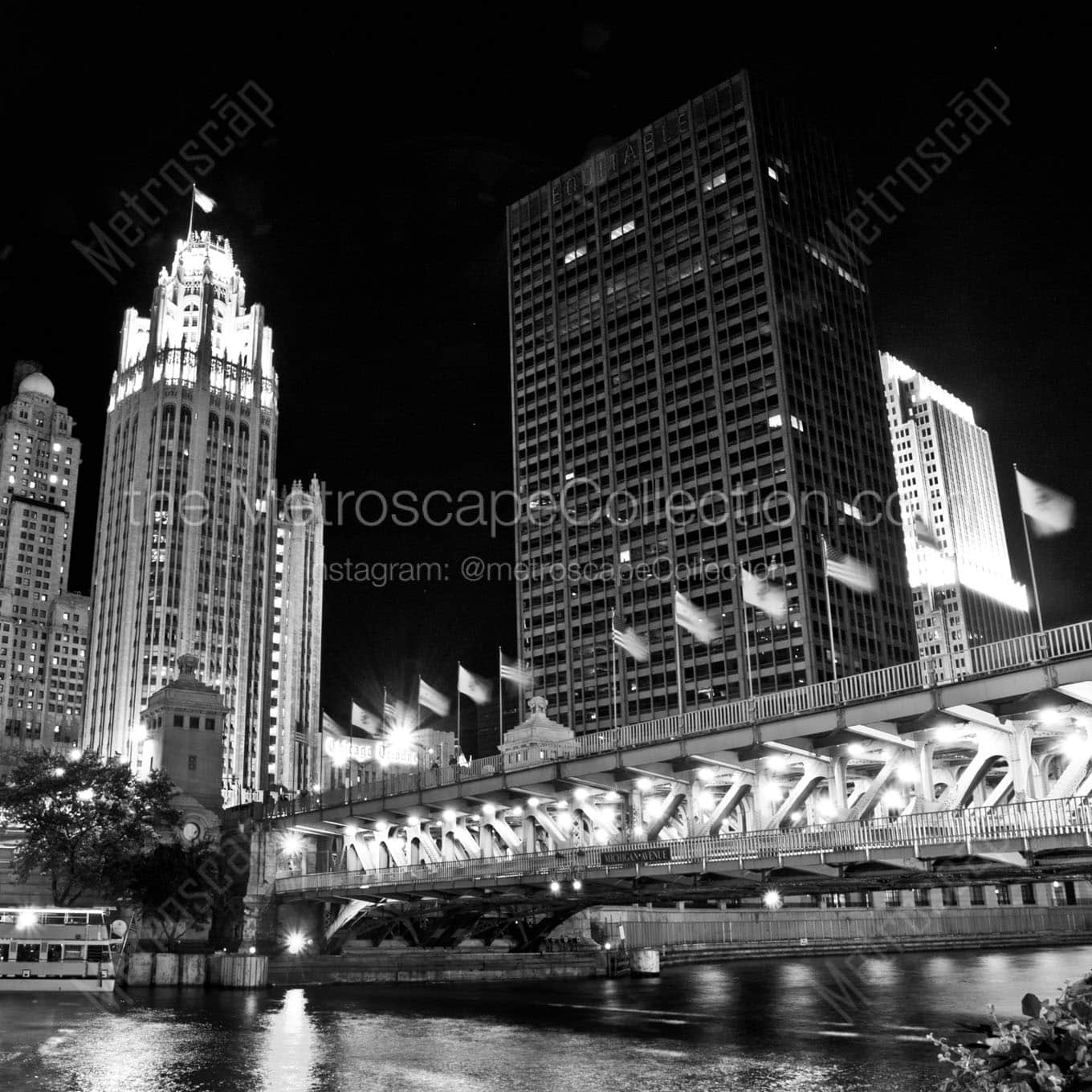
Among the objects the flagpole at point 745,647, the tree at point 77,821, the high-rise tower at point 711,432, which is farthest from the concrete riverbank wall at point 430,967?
the high-rise tower at point 711,432

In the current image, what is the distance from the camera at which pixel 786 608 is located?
160875 millimetres

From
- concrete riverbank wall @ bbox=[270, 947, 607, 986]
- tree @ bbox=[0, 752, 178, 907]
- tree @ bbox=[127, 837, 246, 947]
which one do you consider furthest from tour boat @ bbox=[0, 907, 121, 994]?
concrete riverbank wall @ bbox=[270, 947, 607, 986]

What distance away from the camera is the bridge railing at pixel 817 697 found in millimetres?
40656

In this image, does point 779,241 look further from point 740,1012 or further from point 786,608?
point 740,1012

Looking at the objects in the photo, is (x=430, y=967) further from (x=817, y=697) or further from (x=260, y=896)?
(x=817, y=697)

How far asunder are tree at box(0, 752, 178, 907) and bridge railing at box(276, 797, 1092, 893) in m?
30.0

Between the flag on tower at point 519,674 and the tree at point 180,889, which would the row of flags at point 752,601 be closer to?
the flag on tower at point 519,674

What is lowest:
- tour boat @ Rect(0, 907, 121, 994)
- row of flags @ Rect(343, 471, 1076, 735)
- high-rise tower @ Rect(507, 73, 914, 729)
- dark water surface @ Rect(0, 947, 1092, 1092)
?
dark water surface @ Rect(0, 947, 1092, 1092)

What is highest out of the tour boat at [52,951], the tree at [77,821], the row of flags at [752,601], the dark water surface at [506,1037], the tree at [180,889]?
the row of flags at [752,601]

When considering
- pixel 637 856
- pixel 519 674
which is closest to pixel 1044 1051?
pixel 637 856

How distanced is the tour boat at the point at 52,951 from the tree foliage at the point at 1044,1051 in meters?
68.9

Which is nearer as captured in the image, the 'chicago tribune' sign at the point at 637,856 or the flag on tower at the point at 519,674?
the 'chicago tribune' sign at the point at 637,856

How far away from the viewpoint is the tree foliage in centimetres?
935

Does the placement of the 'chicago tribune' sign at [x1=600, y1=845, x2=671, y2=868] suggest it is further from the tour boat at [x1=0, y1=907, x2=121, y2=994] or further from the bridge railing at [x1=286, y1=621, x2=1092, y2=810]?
the tour boat at [x1=0, y1=907, x2=121, y2=994]
